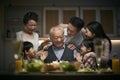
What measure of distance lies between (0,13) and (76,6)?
47.6 inches

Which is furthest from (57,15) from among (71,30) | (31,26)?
(31,26)

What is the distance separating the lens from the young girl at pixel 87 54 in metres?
3.68

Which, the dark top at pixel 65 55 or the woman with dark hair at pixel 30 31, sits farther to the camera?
the woman with dark hair at pixel 30 31

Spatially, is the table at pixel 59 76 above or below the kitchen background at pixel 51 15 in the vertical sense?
below

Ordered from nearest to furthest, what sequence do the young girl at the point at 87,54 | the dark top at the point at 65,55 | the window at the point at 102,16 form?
the young girl at the point at 87,54
the dark top at the point at 65,55
the window at the point at 102,16

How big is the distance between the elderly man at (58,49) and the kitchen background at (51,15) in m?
0.14

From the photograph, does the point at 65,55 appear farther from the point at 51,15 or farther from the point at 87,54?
the point at 51,15

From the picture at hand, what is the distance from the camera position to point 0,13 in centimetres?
390

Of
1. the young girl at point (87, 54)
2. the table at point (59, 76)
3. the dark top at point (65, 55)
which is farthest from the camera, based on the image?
the dark top at point (65, 55)

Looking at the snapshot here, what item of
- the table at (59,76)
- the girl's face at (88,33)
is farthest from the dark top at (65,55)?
the table at (59,76)

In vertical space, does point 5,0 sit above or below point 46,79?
above

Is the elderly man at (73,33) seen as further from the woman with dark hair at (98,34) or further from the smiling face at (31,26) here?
the smiling face at (31,26)

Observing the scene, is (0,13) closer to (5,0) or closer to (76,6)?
(5,0)

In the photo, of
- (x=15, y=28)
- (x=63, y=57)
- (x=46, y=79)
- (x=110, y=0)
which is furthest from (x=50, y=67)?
(x=110, y=0)
